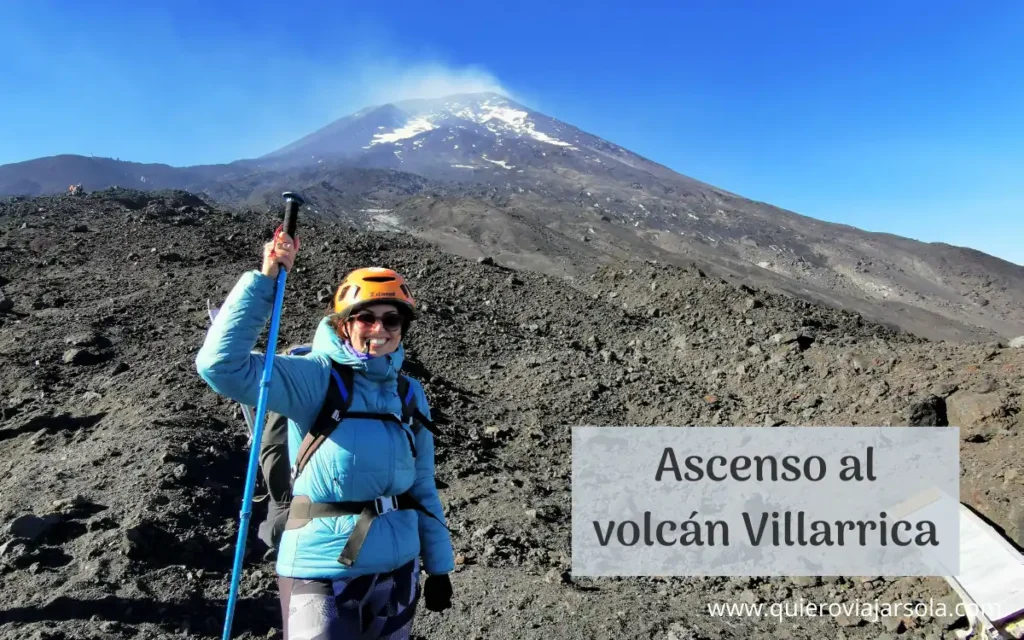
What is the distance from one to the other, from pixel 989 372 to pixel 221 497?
7662 mm

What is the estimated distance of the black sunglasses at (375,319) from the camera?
83.7 inches

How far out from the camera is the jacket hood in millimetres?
2082

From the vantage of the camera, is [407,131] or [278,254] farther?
[407,131]

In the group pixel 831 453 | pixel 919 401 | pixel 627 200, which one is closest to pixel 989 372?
pixel 919 401

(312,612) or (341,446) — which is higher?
(341,446)

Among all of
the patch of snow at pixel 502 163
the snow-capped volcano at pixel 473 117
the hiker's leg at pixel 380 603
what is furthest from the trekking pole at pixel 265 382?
the snow-capped volcano at pixel 473 117

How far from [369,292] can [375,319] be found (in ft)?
0.31

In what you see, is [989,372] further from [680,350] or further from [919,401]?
[680,350]

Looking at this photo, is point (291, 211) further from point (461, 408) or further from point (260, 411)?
point (461, 408)

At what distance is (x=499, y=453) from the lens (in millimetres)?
7410

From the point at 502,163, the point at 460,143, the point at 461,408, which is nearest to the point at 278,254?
the point at 461,408

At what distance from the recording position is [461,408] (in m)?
8.25

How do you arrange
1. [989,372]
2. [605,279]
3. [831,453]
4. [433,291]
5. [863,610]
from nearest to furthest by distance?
[863,610], [831,453], [989,372], [433,291], [605,279]

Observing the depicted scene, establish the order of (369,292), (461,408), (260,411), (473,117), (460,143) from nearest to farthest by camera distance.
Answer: (260,411) < (369,292) < (461,408) < (460,143) < (473,117)
